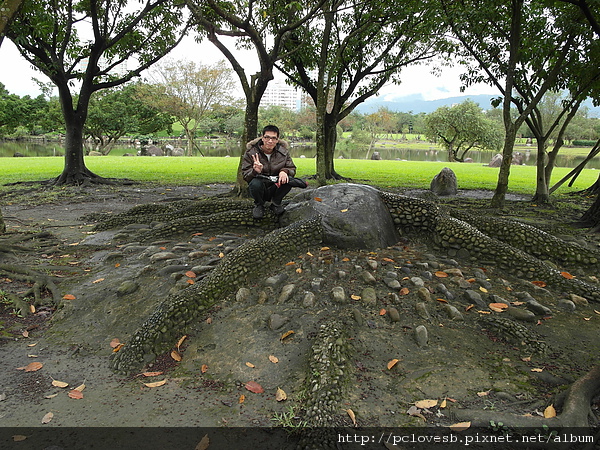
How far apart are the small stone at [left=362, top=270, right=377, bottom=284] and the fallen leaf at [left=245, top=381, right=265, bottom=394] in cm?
183

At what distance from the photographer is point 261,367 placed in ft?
11.5

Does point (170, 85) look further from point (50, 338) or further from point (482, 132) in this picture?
point (50, 338)

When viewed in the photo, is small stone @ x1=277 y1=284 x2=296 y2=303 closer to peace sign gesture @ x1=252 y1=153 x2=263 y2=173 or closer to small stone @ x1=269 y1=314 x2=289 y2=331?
small stone @ x1=269 y1=314 x2=289 y2=331

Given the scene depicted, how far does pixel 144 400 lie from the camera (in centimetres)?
314

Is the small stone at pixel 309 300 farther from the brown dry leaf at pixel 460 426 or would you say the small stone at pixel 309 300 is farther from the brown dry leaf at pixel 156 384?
the brown dry leaf at pixel 460 426

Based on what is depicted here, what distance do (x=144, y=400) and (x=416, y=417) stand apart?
2116 mm

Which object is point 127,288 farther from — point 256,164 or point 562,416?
point 562,416

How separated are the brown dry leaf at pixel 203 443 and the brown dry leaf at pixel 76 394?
3.88 ft

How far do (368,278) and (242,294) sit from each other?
146cm

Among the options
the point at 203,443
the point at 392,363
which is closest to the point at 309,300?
the point at 392,363

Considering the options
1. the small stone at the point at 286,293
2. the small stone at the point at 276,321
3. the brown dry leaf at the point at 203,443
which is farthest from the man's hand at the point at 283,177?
the brown dry leaf at the point at 203,443

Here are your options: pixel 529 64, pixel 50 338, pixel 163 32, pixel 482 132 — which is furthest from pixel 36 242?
pixel 482 132

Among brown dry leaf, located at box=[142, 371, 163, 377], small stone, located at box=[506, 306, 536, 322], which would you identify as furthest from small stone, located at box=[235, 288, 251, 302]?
small stone, located at box=[506, 306, 536, 322]

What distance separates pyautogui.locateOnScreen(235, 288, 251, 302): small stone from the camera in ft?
14.4
